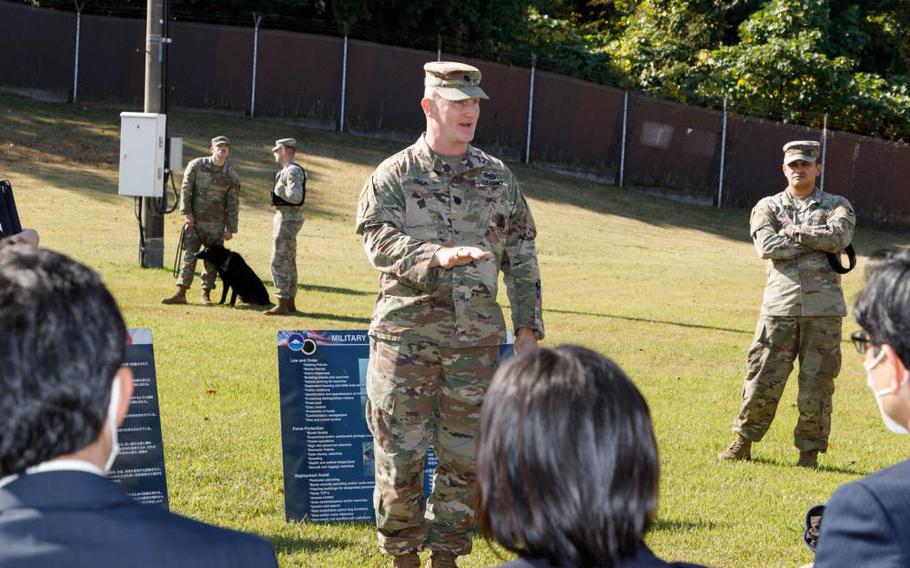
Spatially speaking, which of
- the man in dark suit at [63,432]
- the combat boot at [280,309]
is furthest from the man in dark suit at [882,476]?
the combat boot at [280,309]

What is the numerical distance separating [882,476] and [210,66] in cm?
3340

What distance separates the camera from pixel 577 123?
114 feet

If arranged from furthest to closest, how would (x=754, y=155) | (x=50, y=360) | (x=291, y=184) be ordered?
(x=754, y=155) < (x=291, y=184) < (x=50, y=360)

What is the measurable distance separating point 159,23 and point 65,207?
746cm

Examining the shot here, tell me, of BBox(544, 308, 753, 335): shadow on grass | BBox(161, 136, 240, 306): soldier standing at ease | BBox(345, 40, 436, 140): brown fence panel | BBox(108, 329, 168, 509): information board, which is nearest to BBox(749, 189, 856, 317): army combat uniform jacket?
→ BBox(108, 329, 168, 509): information board

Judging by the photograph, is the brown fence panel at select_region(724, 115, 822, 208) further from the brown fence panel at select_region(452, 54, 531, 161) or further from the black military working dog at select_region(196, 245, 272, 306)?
the black military working dog at select_region(196, 245, 272, 306)

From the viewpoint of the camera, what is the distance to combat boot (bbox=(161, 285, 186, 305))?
1581 cm

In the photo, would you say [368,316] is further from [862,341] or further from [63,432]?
[63,432]

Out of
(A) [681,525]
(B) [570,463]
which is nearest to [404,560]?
(A) [681,525]

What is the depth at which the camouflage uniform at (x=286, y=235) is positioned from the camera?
15.1 meters

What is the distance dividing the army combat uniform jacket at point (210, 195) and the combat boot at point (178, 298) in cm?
93

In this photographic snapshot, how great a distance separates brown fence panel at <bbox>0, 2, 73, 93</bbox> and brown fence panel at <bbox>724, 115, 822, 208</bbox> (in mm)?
18352

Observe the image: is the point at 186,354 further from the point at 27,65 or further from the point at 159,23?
the point at 27,65

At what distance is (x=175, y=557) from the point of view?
2.23 metres
